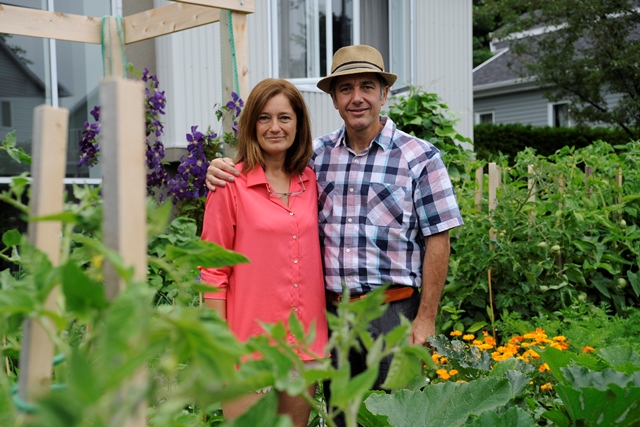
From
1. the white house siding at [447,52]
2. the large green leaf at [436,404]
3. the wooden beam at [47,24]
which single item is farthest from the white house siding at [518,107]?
the large green leaf at [436,404]

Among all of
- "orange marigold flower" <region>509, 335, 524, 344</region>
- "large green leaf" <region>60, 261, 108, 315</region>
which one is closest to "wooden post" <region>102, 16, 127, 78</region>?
"orange marigold flower" <region>509, 335, 524, 344</region>

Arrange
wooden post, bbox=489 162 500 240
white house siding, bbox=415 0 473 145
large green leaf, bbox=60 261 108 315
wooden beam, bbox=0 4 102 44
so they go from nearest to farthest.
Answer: large green leaf, bbox=60 261 108 315, wooden beam, bbox=0 4 102 44, wooden post, bbox=489 162 500 240, white house siding, bbox=415 0 473 145

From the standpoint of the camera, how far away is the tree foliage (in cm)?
1309

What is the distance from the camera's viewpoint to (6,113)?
5.43 meters

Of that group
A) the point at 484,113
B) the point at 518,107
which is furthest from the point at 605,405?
the point at 484,113

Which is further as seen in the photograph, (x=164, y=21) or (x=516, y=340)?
(x=164, y=21)

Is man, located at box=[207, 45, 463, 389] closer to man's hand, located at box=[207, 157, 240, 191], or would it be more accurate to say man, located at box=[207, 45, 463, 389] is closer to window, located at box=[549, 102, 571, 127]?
man's hand, located at box=[207, 157, 240, 191]

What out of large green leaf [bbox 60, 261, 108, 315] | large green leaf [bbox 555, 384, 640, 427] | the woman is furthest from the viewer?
the woman

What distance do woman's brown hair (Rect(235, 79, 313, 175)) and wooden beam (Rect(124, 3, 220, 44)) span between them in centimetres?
146

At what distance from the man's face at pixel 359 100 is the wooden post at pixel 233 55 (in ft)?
3.28

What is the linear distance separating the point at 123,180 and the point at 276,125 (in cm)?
171

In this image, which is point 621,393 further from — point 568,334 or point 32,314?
point 568,334

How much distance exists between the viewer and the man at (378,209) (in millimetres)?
2447

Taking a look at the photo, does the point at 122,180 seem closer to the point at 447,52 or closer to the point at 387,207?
the point at 387,207
